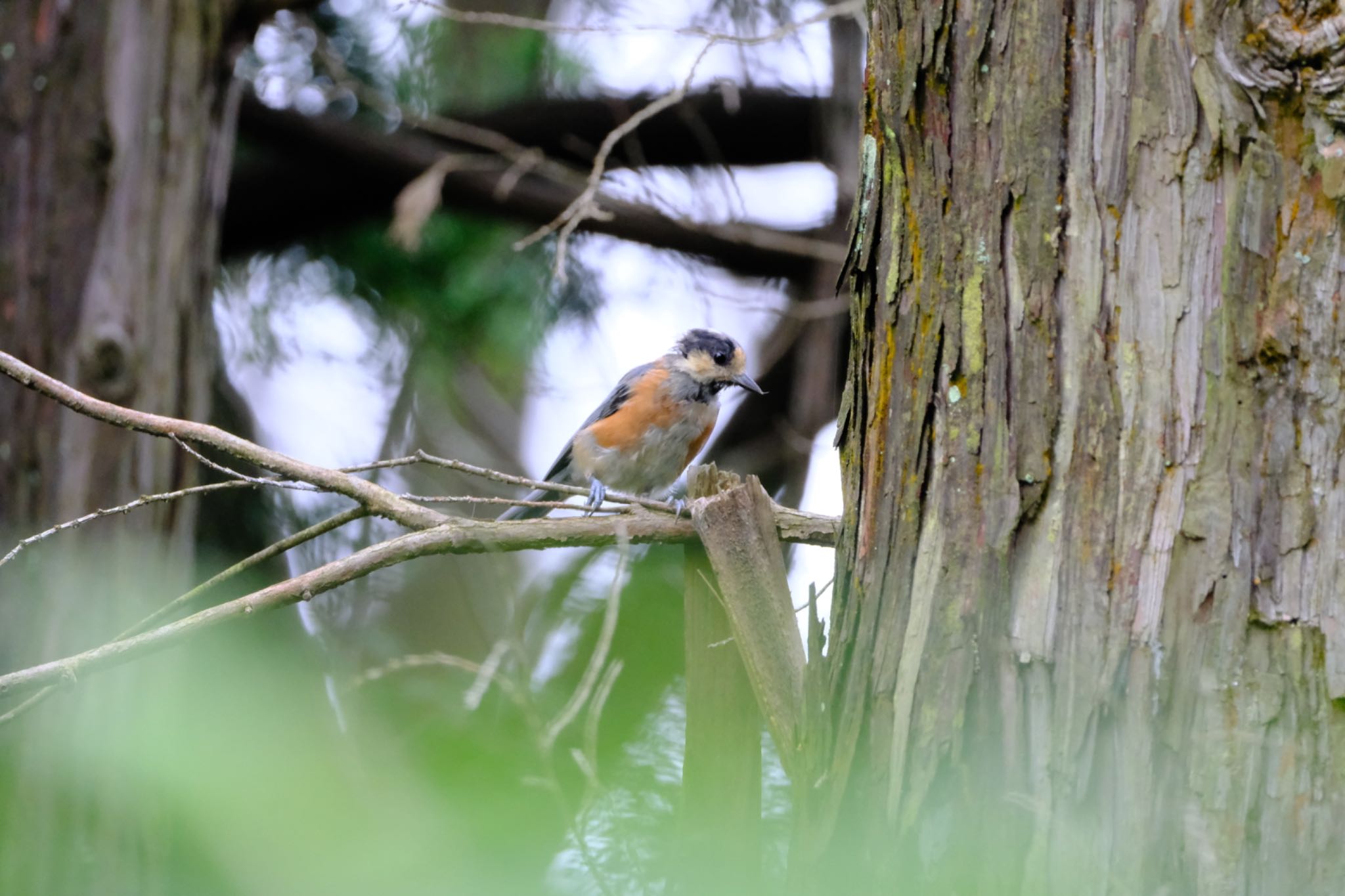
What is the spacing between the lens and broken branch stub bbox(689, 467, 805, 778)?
1827mm

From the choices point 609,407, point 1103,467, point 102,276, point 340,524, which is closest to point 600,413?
point 609,407

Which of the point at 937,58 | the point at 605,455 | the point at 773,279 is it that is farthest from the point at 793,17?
the point at 937,58

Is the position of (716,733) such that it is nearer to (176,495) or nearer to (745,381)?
(176,495)

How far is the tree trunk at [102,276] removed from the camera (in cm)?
356

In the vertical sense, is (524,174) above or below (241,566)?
above

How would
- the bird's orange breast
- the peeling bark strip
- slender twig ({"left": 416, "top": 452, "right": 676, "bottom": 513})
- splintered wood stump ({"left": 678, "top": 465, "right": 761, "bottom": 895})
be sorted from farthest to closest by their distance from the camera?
1. the bird's orange breast
2. slender twig ({"left": 416, "top": 452, "right": 676, "bottom": 513})
3. splintered wood stump ({"left": 678, "top": 465, "right": 761, "bottom": 895})
4. the peeling bark strip

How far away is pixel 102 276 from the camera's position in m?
3.75

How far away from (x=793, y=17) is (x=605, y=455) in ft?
7.69

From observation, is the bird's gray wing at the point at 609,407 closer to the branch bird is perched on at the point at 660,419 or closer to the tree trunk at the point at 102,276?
the branch bird is perched on at the point at 660,419

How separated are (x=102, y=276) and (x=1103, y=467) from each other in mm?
3411

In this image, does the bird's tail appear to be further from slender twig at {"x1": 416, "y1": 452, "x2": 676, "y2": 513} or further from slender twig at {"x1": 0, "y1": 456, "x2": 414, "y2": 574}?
slender twig at {"x1": 0, "y1": 456, "x2": 414, "y2": 574}

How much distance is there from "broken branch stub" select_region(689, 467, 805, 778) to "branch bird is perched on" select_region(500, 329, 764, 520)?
3124mm

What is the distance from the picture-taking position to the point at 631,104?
17.5ft

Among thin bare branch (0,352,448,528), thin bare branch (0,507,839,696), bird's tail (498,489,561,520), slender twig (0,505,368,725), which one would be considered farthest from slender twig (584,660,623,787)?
bird's tail (498,489,561,520)
